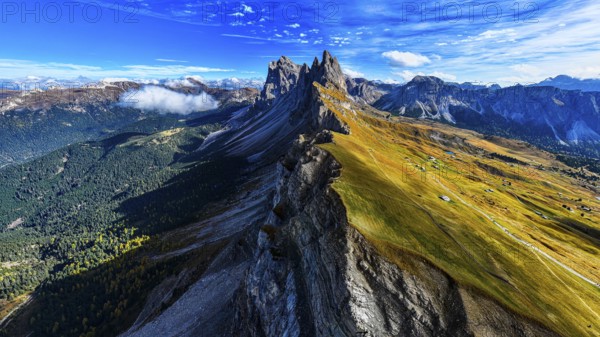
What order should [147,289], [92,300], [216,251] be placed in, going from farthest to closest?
1. [92,300]
2. [147,289]
3. [216,251]

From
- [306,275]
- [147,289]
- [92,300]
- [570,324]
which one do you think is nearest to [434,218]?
[570,324]

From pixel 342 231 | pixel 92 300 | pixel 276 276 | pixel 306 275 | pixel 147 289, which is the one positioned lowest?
pixel 92 300

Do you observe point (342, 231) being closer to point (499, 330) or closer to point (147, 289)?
point (499, 330)

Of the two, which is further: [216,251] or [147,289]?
[147,289]

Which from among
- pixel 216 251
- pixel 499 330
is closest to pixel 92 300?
pixel 216 251

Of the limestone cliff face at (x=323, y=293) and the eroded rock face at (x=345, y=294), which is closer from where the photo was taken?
the eroded rock face at (x=345, y=294)

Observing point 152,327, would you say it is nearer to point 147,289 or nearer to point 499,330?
point 147,289


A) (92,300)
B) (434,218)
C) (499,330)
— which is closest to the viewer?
(499,330)

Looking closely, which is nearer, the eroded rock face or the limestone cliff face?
the eroded rock face

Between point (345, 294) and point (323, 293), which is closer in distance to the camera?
point (345, 294)

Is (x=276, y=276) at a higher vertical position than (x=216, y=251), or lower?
higher

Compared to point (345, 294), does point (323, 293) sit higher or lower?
lower
